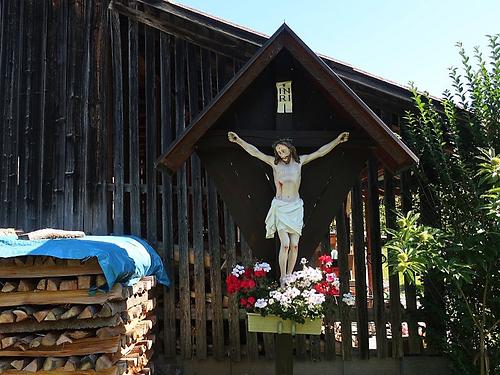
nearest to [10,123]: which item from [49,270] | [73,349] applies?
[49,270]

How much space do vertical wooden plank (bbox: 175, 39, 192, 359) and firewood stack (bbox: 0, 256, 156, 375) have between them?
86.9 inches

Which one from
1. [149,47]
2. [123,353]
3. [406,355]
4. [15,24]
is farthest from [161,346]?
[15,24]

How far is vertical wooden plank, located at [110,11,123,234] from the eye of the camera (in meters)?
6.68

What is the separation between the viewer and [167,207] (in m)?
6.68

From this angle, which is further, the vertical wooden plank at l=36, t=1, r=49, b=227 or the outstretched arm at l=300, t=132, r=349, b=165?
the vertical wooden plank at l=36, t=1, r=49, b=227

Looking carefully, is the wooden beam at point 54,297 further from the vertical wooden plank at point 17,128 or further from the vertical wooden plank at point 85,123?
the vertical wooden plank at point 17,128

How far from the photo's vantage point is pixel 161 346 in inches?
257

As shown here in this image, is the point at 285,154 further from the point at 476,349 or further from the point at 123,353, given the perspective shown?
the point at 476,349

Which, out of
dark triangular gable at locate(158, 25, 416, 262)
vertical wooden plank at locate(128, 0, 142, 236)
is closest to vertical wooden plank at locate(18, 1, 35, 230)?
vertical wooden plank at locate(128, 0, 142, 236)

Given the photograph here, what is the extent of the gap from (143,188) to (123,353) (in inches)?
110

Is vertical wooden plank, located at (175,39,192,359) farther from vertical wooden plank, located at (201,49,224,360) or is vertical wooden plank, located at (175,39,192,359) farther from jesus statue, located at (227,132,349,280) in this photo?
jesus statue, located at (227,132,349,280)

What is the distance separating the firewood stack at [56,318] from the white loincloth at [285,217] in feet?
4.77

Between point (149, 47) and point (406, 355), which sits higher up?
point (149, 47)

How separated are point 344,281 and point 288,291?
2503 millimetres
